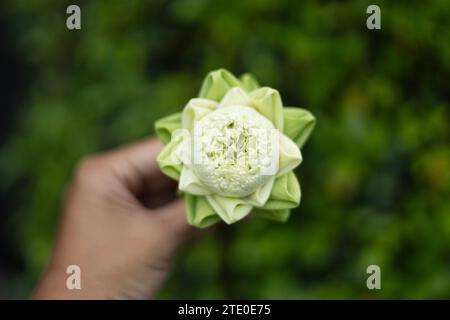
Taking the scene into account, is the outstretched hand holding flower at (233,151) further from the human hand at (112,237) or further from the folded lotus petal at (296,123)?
the human hand at (112,237)

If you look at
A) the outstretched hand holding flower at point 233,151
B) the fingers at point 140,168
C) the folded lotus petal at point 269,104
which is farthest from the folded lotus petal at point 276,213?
the fingers at point 140,168

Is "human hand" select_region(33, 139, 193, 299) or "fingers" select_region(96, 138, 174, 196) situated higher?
"fingers" select_region(96, 138, 174, 196)

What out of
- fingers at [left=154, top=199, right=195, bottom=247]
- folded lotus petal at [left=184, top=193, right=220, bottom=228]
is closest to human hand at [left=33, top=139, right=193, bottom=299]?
fingers at [left=154, top=199, right=195, bottom=247]

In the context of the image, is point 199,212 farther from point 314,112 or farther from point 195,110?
point 314,112

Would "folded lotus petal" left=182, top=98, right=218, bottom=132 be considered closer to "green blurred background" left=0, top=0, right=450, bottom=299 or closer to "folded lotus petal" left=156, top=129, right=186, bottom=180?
"folded lotus petal" left=156, top=129, right=186, bottom=180

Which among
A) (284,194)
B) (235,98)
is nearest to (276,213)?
(284,194)
